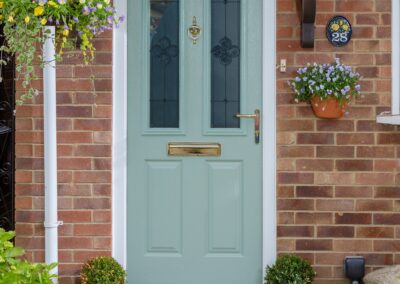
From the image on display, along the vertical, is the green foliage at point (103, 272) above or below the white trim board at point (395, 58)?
below

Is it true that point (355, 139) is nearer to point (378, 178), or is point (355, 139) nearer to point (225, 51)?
point (378, 178)

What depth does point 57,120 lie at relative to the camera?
407 cm

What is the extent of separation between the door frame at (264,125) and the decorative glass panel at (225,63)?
0.18 meters

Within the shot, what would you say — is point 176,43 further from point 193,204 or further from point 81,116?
point 193,204

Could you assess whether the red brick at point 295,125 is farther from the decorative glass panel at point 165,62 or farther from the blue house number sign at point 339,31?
the decorative glass panel at point 165,62

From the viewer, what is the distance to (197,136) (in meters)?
4.15

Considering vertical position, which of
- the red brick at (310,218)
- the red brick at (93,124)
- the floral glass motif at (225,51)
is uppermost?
the floral glass motif at (225,51)

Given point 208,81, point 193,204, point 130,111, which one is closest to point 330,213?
point 193,204

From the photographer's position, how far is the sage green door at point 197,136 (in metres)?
4.14

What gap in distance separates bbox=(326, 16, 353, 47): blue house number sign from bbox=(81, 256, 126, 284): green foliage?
196cm

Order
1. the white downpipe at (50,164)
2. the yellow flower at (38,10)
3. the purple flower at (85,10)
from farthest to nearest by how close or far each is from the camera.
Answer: the white downpipe at (50,164), the purple flower at (85,10), the yellow flower at (38,10)

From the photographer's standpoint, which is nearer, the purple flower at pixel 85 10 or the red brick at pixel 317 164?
the purple flower at pixel 85 10

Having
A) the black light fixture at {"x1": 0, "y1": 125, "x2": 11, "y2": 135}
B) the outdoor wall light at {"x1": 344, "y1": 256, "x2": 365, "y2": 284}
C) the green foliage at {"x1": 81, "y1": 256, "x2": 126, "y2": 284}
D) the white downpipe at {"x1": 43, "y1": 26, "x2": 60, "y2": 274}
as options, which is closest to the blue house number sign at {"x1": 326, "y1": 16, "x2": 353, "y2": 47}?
the outdoor wall light at {"x1": 344, "y1": 256, "x2": 365, "y2": 284}

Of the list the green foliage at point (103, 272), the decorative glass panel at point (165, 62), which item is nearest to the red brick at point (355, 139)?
the decorative glass panel at point (165, 62)
